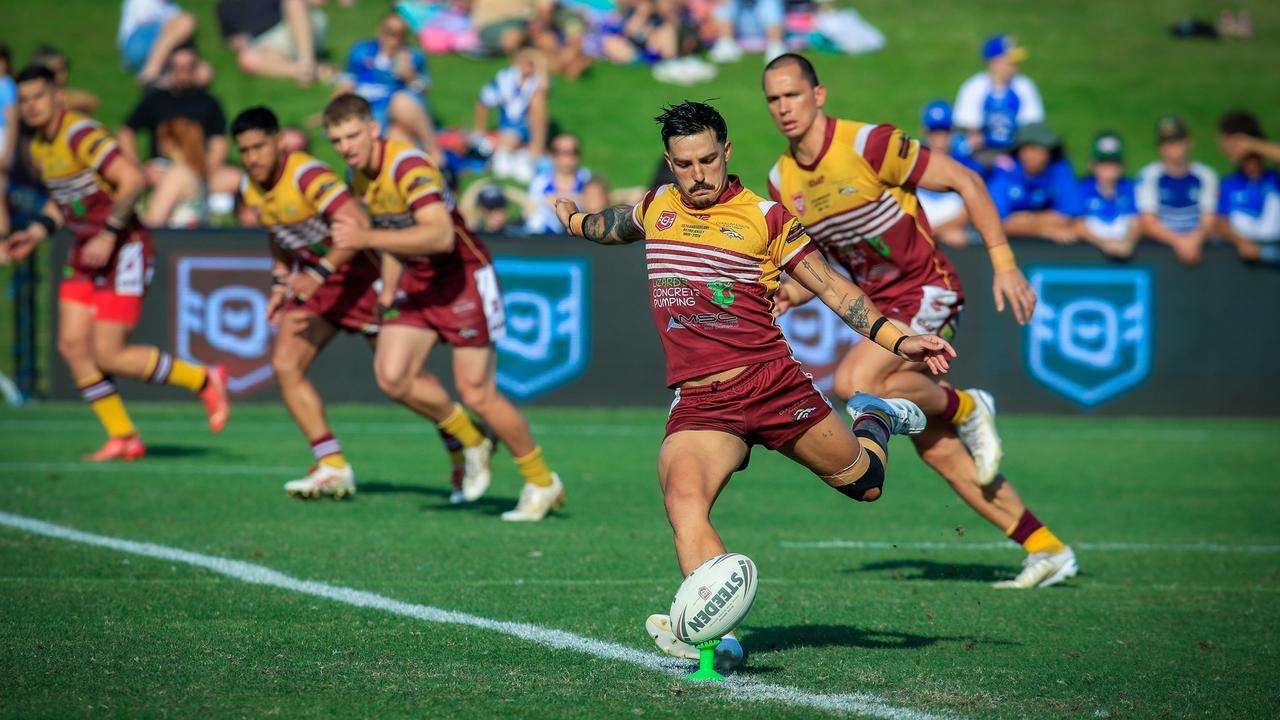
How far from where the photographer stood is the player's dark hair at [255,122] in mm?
9273

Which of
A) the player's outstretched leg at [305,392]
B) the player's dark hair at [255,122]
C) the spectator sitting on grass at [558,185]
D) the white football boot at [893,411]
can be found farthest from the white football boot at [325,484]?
the spectator sitting on grass at [558,185]

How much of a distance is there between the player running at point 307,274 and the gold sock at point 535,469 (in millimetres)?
683

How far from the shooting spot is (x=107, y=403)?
1145 cm

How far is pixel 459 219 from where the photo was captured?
9.32m

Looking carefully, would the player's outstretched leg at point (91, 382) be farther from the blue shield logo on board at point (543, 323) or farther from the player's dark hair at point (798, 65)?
the player's dark hair at point (798, 65)

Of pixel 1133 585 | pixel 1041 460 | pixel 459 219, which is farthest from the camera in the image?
pixel 1041 460

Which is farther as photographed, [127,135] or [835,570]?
[127,135]

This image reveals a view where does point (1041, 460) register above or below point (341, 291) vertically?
below

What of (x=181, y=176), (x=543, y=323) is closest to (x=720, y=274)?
(x=543, y=323)

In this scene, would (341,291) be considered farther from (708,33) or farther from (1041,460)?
(708,33)

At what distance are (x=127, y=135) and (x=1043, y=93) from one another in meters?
15.0

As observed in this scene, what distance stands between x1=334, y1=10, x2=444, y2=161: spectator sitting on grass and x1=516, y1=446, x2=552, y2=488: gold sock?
6.86 m

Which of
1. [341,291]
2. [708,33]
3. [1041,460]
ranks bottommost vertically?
[1041,460]

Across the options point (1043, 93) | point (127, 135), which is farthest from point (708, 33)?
point (127, 135)
